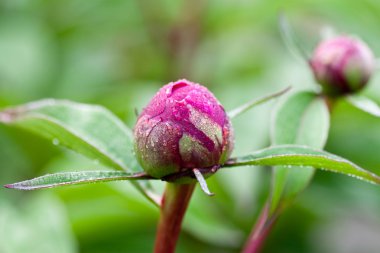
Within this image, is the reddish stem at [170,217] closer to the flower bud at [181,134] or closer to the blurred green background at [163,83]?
the flower bud at [181,134]

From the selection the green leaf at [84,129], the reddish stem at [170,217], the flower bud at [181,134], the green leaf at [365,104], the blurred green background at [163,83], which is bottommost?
the blurred green background at [163,83]

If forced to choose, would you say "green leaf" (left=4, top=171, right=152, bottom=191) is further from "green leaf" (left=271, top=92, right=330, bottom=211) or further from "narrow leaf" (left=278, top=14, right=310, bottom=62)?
"narrow leaf" (left=278, top=14, right=310, bottom=62)

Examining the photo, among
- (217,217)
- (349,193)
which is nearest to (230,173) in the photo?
(217,217)

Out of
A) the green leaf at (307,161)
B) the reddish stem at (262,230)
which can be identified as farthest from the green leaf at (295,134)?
the green leaf at (307,161)

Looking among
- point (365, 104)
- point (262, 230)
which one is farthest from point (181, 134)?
point (365, 104)

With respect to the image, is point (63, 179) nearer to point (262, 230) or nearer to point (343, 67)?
point (262, 230)

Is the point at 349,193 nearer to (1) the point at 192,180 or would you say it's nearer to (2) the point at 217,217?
(2) the point at 217,217

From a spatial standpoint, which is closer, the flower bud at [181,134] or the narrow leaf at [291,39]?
the flower bud at [181,134]
